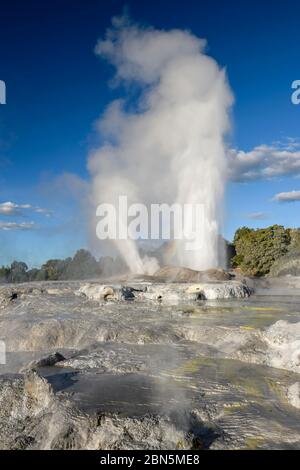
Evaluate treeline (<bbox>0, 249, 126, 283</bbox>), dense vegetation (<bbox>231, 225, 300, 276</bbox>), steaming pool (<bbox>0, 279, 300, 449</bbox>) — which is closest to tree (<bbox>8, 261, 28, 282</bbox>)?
treeline (<bbox>0, 249, 126, 283</bbox>)

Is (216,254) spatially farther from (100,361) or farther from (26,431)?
(26,431)

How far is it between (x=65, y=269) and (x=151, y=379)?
4652 cm

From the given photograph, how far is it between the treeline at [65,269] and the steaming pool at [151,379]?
26377 millimetres

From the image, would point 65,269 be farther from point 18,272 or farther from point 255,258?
point 255,258

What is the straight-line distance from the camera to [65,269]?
52.2m

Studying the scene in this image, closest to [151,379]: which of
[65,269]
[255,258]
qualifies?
[255,258]

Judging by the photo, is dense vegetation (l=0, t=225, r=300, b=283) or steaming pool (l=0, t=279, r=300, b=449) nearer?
steaming pool (l=0, t=279, r=300, b=449)

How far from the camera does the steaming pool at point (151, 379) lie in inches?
194

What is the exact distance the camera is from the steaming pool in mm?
4930

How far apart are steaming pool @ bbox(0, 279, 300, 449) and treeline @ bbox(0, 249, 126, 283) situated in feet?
→ 86.5

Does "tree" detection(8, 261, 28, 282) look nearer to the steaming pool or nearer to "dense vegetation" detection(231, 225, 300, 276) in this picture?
"dense vegetation" detection(231, 225, 300, 276)

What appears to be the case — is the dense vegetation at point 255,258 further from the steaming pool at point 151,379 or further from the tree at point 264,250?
the steaming pool at point 151,379

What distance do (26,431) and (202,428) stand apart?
2278mm

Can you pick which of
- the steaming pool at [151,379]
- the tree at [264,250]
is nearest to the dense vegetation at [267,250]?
the tree at [264,250]
